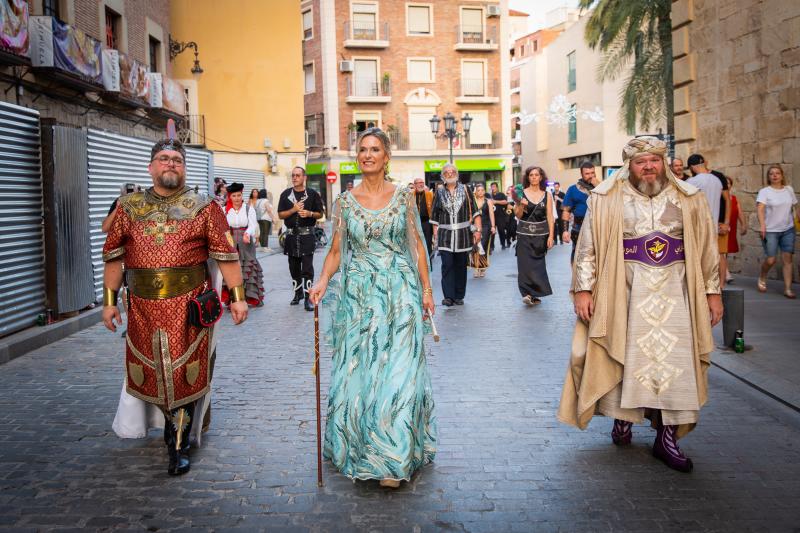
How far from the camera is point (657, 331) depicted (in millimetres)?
4613

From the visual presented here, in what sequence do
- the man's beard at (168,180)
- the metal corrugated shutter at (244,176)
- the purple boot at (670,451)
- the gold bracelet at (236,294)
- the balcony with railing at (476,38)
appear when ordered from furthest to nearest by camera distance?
1. the balcony with railing at (476,38)
2. the metal corrugated shutter at (244,176)
3. the gold bracelet at (236,294)
4. the man's beard at (168,180)
5. the purple boot at (670,451)

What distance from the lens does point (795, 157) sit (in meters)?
12.2

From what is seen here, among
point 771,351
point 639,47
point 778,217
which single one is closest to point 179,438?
point 771,351

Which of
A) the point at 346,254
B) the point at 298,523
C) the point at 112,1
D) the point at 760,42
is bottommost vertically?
the point at 298,523

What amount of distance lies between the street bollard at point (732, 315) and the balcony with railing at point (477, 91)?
42.9m

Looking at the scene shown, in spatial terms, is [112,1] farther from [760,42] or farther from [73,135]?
[760,42]

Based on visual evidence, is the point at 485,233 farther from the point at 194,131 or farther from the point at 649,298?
the point at 194,131

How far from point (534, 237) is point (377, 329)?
7.36 m

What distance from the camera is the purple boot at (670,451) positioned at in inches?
178

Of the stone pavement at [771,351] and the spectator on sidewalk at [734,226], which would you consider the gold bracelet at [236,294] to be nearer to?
the stone pavement at [771,351]

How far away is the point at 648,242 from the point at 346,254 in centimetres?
175

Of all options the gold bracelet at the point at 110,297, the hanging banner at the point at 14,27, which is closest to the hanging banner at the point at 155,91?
the hanging banner at the point at 14,27

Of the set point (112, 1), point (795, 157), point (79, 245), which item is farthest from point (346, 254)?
point (112, 1)

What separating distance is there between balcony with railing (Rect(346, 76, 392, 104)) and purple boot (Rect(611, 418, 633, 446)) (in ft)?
146
